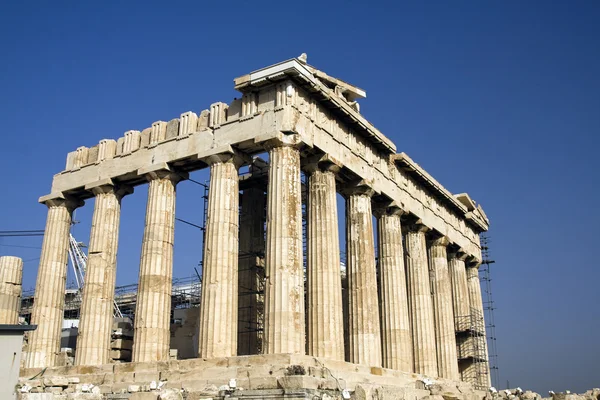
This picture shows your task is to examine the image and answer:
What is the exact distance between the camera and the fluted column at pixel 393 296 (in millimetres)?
31328

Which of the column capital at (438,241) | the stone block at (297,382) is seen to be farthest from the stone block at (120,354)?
the column capital at (438,241)

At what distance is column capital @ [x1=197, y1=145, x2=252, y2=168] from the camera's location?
27.3 meters

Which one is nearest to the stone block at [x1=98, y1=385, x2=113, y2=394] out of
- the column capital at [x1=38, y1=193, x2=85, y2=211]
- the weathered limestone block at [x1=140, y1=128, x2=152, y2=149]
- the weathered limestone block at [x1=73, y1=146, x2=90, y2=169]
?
the weathered limestone block at [x1=140, y1=128, x2=152, y2=149]

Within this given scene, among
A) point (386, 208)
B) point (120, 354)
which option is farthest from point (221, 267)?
point (120, 354)

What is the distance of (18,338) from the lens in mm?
16766

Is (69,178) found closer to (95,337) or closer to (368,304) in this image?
(95,337)

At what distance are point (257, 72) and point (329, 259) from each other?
7815 millimetres

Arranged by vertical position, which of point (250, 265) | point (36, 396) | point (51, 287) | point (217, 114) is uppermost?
point (217, 114)

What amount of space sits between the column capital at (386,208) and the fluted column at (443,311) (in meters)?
6.12

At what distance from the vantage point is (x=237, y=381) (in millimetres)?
21453

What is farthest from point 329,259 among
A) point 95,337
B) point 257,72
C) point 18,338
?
point 18,338

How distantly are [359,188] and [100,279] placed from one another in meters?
12.1

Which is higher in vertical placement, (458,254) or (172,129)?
(172,129)

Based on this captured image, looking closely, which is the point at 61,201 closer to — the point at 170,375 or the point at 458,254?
the point at 170,375
